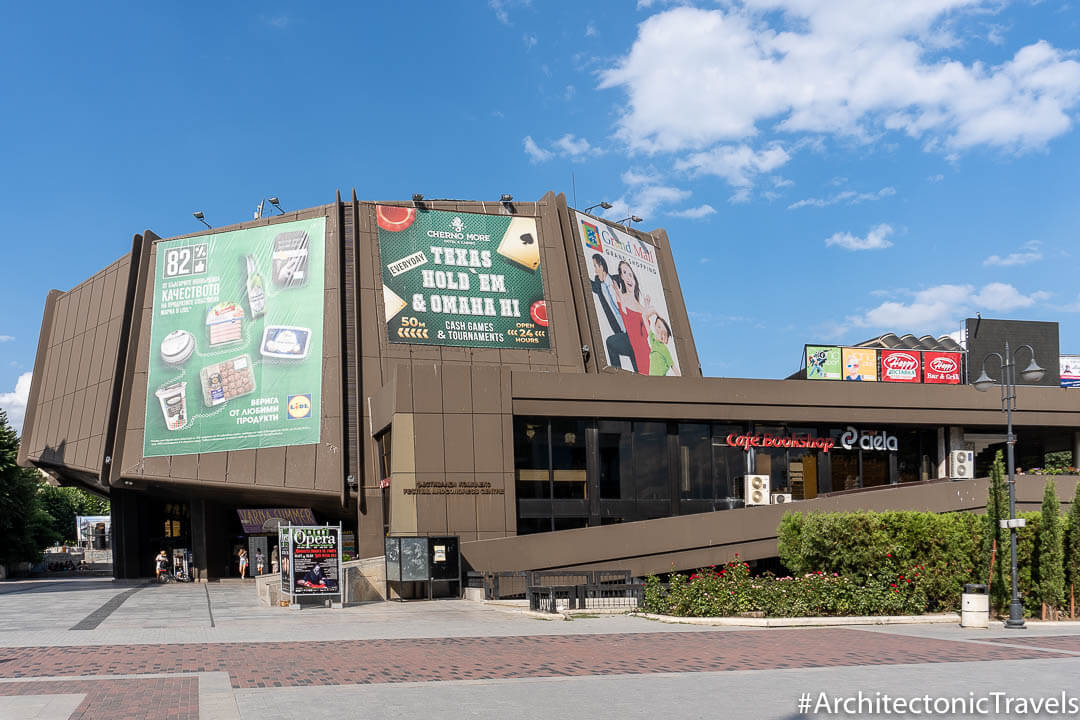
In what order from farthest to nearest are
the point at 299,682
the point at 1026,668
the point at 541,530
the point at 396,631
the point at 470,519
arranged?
the point at 541,530
the point at 470,519
the point at 396,631
the point at 1026,668
the point at 299,682

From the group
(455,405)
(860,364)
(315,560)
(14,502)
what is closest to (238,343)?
(455,405)

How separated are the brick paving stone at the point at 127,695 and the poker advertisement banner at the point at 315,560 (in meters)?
14.6

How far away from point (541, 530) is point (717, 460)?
8696 millimetres

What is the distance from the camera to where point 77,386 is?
5216cm

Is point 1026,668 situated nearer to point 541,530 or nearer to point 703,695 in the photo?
point 703,695

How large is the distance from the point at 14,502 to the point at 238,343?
23921 millimetres

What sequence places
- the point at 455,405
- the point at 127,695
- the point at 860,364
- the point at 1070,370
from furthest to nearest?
the point at 1070,370 → the point at 860,364 → the point at 455,405 → the point at 127,695

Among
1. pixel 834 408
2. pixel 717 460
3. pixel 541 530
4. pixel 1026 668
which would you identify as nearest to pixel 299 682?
pixel 1026 668

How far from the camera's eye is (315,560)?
29984mm

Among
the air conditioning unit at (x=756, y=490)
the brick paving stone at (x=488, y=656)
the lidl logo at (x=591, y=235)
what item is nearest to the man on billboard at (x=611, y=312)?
the lidl logo at (x=591, y=235)

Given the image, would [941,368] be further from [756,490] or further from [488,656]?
[488,656]

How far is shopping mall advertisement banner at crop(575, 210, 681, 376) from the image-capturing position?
5016 cm

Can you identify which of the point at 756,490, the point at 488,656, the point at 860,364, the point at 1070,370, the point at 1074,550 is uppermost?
the point at 1070,370

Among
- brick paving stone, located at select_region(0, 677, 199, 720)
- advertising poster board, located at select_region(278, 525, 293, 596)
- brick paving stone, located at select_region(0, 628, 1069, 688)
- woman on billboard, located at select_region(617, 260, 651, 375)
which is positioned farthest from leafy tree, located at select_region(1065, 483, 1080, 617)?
woman on billboard, located at select_region(617, 260, 651, 375)
